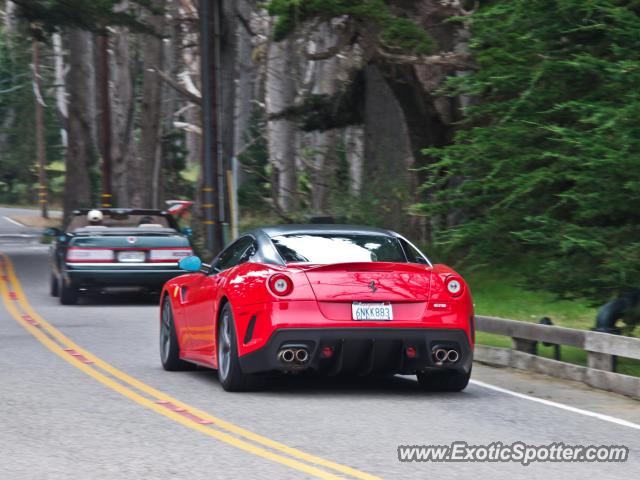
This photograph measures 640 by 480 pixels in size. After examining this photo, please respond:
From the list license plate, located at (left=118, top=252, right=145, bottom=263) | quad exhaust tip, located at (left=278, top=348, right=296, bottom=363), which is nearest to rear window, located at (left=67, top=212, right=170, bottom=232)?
license plate, located at (left=118, top=252, right=145, bottom=263)

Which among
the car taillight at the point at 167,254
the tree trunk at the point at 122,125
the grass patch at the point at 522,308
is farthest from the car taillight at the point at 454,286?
the tree trunk at the point at 122,125

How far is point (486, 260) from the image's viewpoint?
15.8m

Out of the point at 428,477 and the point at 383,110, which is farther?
the point at 383,110

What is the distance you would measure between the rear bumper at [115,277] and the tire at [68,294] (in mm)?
100

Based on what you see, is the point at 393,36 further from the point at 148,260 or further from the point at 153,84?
the point at 153,84

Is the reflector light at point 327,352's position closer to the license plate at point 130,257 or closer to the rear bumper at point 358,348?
the rear bumper at point 358,348

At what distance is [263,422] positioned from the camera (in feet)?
30.9

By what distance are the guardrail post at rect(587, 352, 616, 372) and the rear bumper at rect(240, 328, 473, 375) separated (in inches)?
79.1

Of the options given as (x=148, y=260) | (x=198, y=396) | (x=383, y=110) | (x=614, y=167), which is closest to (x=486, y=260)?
(x=614, y=167)

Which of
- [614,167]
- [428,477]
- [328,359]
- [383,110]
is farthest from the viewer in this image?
[383,110]

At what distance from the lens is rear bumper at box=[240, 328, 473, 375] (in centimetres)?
1045

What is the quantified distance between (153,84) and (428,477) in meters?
38.6

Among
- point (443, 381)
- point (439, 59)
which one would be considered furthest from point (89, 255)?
point (443, 381)

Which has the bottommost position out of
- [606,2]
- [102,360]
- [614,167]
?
[102,360]
